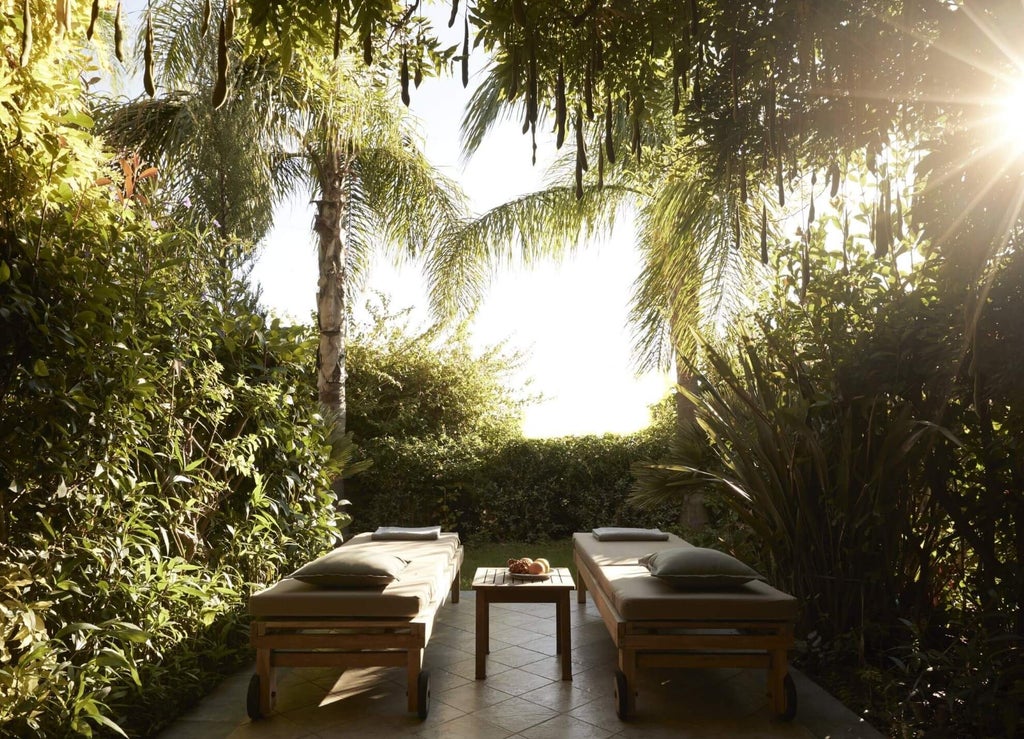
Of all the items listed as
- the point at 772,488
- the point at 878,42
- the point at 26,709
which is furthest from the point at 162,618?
the point at 878,42

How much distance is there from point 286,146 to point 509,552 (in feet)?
17.8

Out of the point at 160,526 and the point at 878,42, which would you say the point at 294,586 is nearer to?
the point at 160,526

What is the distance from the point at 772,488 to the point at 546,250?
6.95m

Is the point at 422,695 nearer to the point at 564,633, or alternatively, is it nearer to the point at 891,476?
the point at 564,633

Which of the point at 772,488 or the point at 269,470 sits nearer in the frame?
the point at 772,488

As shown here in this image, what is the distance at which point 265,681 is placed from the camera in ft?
12.1

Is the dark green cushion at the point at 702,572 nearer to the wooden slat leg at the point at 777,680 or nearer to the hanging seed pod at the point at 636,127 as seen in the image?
the wooden slat leg at the point at 777,680

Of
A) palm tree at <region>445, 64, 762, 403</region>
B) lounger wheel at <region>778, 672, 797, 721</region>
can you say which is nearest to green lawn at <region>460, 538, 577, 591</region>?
palm tree at <region>445, 64, 762, 403</region>

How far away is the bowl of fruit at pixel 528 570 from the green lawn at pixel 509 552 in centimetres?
330

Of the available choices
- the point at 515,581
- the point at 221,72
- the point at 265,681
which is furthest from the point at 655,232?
the point at 221,72

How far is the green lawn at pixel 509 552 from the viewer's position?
851 centimetres

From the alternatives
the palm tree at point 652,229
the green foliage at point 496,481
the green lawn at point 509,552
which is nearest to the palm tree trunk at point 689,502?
the palm tree at point 652,229

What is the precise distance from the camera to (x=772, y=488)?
459cm

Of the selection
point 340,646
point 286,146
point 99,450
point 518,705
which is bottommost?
point 518,705
